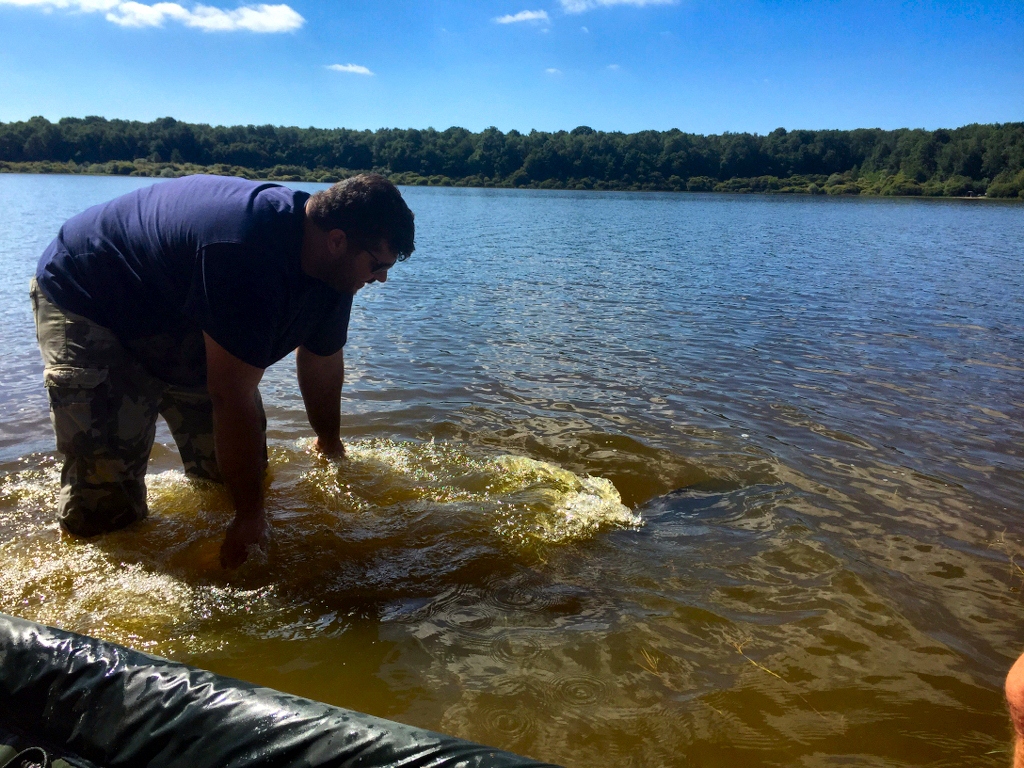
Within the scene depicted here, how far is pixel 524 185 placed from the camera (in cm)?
12244

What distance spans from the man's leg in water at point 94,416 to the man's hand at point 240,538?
2.21ft

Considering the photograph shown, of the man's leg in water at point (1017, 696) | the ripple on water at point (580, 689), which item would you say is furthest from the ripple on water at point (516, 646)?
the man's leg in water at point (1017, 696)

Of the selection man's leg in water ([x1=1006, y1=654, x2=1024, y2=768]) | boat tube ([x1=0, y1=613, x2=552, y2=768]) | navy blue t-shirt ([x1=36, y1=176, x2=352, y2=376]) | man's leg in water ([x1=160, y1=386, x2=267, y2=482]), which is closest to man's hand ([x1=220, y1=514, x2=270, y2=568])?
man's leg in water ([x1=160, y1=386, x2=267, y2=482])

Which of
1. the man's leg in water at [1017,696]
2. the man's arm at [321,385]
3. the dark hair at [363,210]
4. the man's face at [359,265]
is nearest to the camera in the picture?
the man's leg in water at [1017,696]

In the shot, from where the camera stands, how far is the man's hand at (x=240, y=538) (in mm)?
3584

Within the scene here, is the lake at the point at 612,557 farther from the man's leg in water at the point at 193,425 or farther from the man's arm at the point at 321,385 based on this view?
the man's arm at the point at 321,385

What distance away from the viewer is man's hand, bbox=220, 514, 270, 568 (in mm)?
3584

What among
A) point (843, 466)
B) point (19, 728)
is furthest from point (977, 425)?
point (19, 728)

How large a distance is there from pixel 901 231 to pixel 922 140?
9544 cm

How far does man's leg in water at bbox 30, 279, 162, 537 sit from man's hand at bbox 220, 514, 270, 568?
2.21 feet

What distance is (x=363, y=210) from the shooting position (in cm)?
315

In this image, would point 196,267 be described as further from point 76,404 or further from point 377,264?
point 76,404

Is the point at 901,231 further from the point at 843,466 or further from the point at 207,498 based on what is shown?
the point at 207,498

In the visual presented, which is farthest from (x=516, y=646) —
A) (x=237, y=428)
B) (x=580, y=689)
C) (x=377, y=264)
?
(x=377, y=264)
